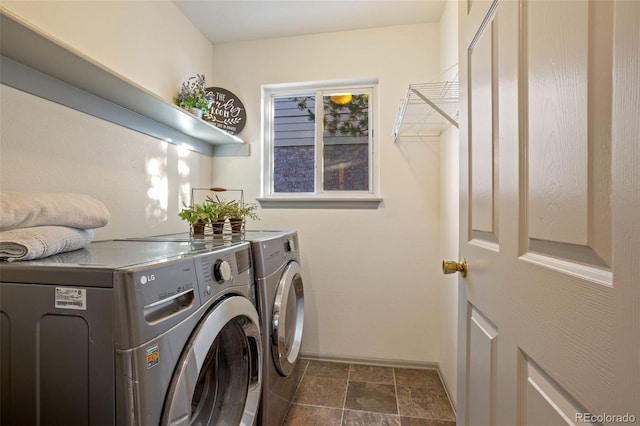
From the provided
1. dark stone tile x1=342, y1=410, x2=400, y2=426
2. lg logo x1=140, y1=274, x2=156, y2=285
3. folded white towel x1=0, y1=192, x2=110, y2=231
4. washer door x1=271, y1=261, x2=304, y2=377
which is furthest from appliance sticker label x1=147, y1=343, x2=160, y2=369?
dark stone tile x1=342, y1=410, x2=400, y2=426

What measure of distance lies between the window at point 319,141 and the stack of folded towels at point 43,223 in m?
1.28

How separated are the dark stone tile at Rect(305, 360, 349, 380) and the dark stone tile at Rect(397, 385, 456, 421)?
38cm

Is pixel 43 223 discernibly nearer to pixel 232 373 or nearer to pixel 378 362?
pixel 232 373

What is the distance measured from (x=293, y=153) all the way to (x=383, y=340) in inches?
62.2

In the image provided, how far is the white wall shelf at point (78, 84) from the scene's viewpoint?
2.84 ft

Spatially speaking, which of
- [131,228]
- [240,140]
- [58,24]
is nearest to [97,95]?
[58,24]

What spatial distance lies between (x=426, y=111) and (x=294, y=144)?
3.38ft

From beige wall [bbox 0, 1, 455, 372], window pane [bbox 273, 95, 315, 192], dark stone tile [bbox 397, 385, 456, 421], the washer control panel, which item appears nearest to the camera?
the washer control panel

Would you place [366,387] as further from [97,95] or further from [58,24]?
[58,24]

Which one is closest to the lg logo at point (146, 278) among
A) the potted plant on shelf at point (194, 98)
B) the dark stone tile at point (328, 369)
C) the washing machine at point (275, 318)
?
the washing machine at point (275, 318)

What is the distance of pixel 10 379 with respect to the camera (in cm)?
61

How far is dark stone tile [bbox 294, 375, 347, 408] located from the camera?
5.36 feet

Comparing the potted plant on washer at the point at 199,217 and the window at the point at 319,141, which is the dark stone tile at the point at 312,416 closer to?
the potted plant on washer at the point at 199,217

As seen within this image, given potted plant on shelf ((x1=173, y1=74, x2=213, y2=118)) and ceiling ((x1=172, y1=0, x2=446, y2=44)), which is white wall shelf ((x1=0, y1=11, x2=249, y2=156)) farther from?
ceiling ((x1=172, y1=0, x2=446, y2=44))
